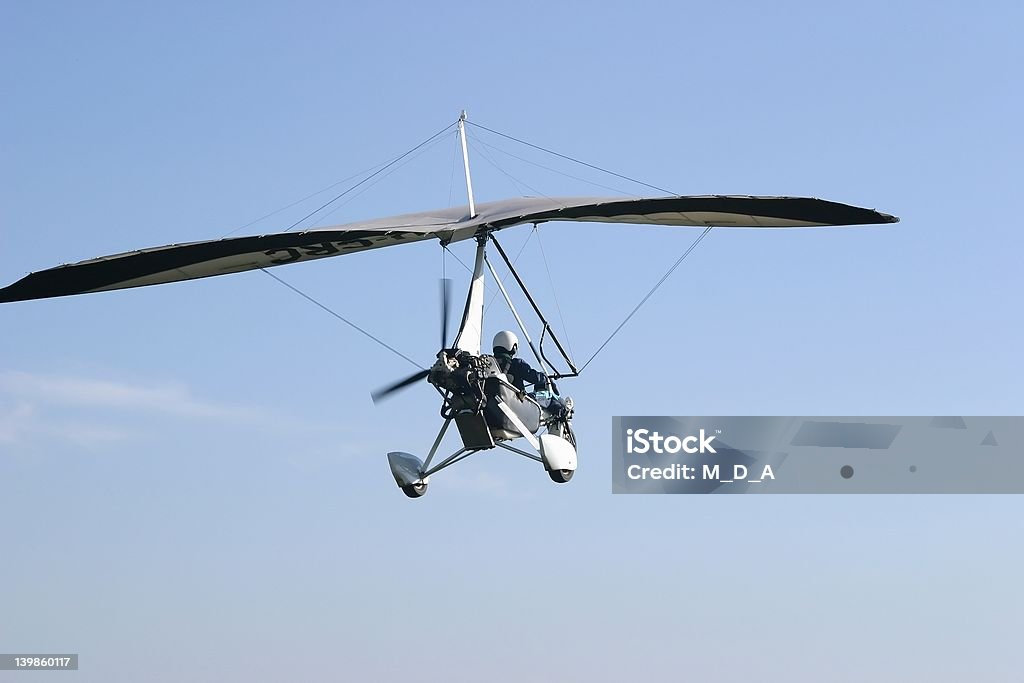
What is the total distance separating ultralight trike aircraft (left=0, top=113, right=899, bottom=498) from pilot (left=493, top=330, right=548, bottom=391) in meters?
0.26

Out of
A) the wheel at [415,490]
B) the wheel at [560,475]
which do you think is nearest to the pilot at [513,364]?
the wheel at [560,475]

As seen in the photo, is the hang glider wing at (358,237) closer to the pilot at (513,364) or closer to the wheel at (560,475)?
the pilot at (513,364)

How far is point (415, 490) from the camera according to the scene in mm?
34531

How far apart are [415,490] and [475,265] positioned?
4.54 meters

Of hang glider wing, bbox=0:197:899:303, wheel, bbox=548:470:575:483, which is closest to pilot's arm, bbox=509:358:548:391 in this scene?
wheel, bbox=548:470:575:483

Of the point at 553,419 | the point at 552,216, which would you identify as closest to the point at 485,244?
the point at 552,216

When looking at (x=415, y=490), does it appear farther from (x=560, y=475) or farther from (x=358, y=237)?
(x=358, y=237)

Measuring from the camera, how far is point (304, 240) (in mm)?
31281

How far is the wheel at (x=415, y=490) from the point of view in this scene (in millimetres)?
34438

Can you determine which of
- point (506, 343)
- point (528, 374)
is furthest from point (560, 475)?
point (506, 343)

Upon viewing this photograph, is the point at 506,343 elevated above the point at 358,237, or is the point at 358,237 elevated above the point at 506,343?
the point at 358,237

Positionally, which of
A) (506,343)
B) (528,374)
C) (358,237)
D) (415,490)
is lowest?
(415,490)

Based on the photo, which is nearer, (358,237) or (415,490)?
(358,237)

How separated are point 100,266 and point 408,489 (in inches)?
288
